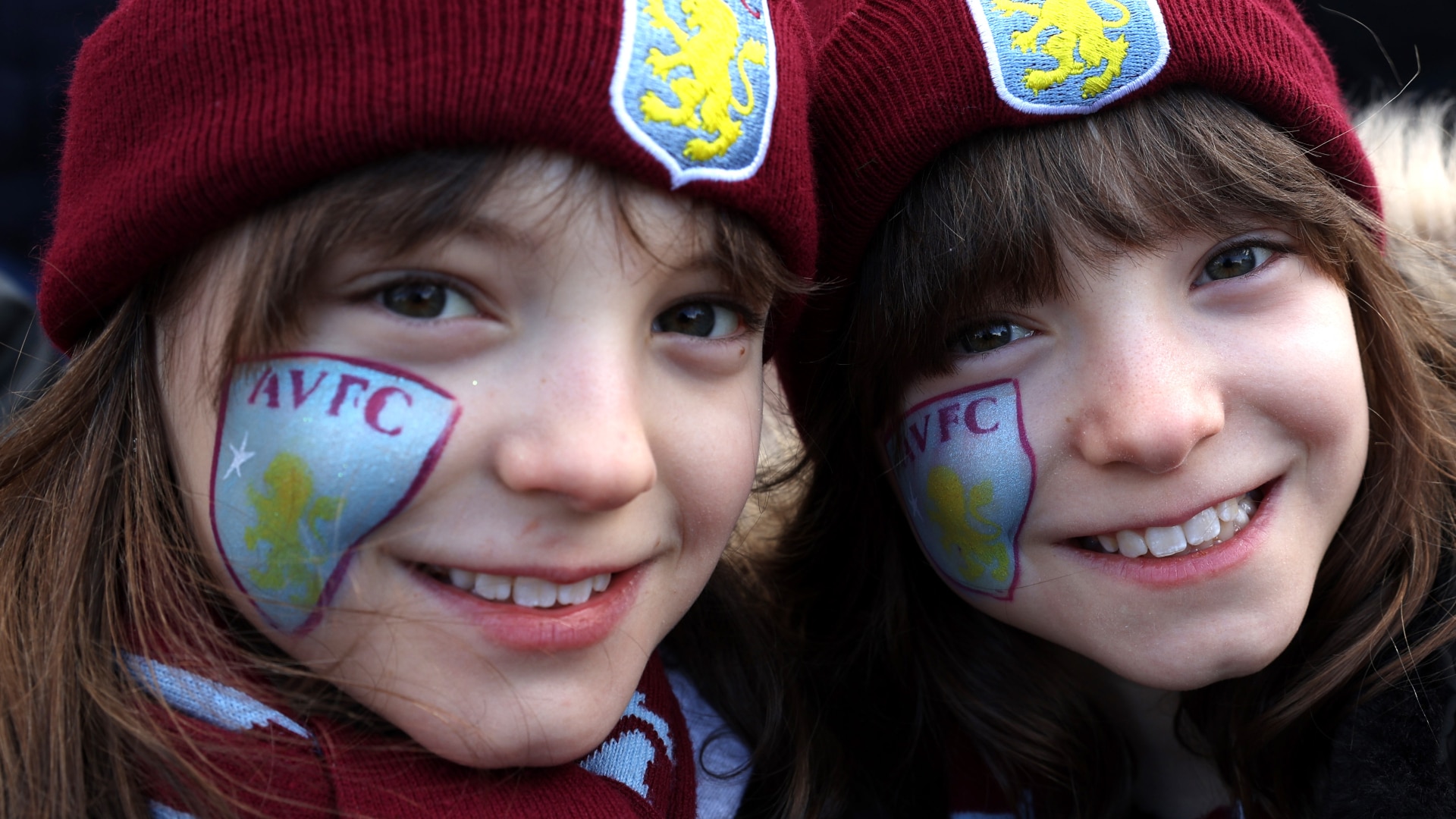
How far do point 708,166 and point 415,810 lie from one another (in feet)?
2.54

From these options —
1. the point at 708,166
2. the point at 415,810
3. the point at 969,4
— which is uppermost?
the point at 969,4

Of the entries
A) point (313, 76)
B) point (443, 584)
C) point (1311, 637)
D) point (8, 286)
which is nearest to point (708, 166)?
point (313, 76)

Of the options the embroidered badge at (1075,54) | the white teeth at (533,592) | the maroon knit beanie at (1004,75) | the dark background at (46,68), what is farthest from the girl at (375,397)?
the dark background at (46,68)

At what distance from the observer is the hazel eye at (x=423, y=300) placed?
130cm

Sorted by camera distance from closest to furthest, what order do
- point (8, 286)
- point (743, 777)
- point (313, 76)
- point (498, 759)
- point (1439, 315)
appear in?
point (313, 76) → point (498, 759) → point (743, 777) → point (1439, 315) → point (8, 286)

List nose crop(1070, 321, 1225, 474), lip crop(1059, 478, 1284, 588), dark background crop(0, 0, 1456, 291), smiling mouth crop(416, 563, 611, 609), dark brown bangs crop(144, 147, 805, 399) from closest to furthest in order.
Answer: dark brown bangs crop(144, 147, 805, 399), smiling mouth crop(416, 563, 611, 609), nose crop(1070, 321, 1225, 474), lip crop(1059, 478, 1284, 588), dark background crop(0, 0, 1456, 291)

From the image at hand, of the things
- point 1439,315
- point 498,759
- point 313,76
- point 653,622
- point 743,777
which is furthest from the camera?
point 1439,315

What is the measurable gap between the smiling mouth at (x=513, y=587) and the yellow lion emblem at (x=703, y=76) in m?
0.50

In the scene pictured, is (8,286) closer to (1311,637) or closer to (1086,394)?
(1086,394)

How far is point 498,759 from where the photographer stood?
136 centimetres

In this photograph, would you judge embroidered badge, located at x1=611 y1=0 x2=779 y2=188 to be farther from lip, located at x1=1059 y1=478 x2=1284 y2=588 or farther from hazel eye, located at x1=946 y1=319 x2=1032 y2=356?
lip, located at x1=1059 y1=478 x2=1284 y2=588

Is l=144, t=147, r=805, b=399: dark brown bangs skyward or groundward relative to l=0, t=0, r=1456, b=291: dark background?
groundward

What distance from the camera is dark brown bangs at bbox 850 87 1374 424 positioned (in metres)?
1.54

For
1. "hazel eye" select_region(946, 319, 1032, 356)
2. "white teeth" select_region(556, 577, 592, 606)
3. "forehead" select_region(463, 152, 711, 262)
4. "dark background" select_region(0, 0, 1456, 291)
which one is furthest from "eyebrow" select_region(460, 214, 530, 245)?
"dark background" select_region(0, 0, 1456, 291)
